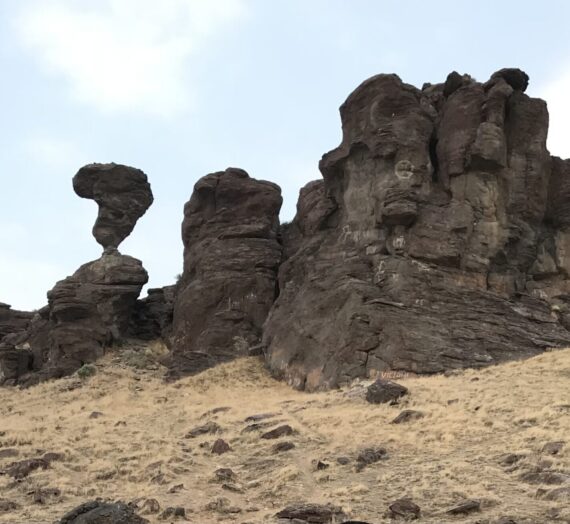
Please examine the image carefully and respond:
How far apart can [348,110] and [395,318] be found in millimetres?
15363

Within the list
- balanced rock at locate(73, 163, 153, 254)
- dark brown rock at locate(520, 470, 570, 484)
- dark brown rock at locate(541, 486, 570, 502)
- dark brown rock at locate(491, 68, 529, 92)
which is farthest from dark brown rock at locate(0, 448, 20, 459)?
dark brown rock at locate(491, 68, 529, 92)

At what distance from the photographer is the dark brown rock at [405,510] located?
1644 cm

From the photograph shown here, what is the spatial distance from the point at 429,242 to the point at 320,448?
19130 mm

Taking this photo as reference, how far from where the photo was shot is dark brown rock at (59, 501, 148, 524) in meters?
15.9

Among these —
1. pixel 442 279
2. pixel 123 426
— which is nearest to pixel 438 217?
Result: pixel 442 279

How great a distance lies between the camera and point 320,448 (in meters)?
23.6

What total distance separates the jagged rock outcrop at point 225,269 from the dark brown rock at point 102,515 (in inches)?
1044

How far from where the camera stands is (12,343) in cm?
5488

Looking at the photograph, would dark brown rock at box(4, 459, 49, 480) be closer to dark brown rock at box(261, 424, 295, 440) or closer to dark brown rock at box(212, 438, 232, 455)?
dark brown rock at box(212, 438, 232, 455)

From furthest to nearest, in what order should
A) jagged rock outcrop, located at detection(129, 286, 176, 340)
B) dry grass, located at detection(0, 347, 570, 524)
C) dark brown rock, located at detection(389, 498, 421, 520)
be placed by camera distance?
jagged rock outcrop, located at detection(129, 286, 176, 340) < dry grass, located at detection(0, 347, 570, 524) < dark brown rock, located at detection(389, 498, 421, 520)

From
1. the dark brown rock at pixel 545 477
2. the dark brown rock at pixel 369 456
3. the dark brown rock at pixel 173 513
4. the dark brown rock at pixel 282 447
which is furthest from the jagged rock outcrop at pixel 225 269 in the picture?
the dark brown rock at pixel 545 477

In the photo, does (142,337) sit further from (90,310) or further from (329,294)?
(329,294)

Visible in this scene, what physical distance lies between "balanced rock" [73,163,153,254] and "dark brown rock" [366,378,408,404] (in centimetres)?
3273

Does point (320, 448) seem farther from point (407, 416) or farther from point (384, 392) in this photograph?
point (384, 392)
